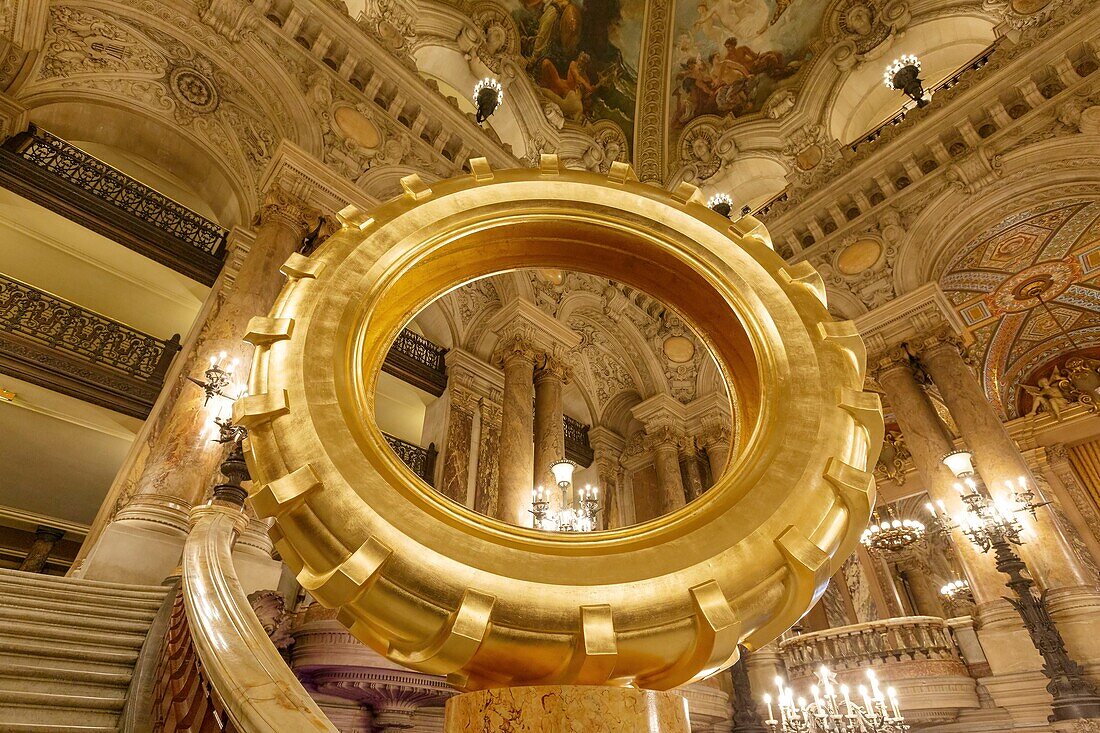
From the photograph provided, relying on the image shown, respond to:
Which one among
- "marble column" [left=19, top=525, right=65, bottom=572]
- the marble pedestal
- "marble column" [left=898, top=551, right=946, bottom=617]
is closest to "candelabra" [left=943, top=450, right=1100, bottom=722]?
the marble pedestal

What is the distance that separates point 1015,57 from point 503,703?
11.4 metres

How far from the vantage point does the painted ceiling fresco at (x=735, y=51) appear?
39.5 feet

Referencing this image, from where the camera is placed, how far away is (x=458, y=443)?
28.0 ft

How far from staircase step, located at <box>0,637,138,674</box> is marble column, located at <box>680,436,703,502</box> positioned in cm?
858

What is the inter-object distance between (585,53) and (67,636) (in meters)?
13.6

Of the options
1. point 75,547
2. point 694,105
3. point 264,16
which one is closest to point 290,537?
point 264,16

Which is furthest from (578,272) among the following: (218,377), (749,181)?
(749,181)

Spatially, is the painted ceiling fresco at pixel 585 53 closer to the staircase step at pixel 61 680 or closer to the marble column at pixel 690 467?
the marble column at pixel 690 467

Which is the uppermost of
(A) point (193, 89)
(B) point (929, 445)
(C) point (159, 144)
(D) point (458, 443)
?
(A) point (193, 89)

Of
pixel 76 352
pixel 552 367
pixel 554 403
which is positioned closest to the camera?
pixel 76 352

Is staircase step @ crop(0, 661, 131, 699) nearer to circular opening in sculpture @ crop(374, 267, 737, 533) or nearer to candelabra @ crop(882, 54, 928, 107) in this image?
circular opening in sculpture @ crop(374, 267, 737, 533)

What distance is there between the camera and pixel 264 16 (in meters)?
8.02

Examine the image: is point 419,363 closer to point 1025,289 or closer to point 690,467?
point 690,467

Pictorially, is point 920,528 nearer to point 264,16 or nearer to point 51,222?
point 264,16
